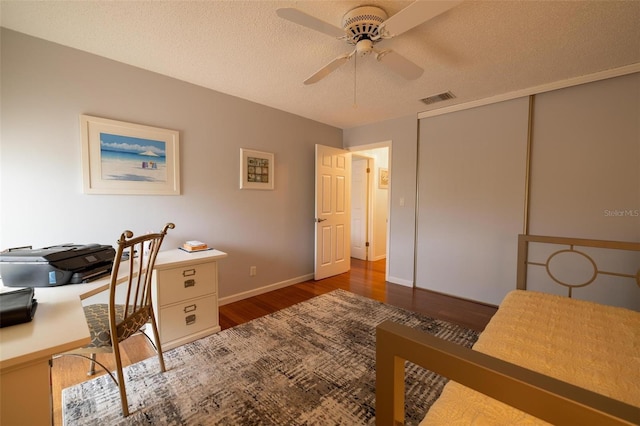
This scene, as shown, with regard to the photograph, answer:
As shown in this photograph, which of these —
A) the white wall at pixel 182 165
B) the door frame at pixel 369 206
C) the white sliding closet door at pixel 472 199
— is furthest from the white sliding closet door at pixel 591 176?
the door frame at pixel 369 206

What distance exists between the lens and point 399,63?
5.90 feet

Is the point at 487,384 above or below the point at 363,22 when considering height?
below

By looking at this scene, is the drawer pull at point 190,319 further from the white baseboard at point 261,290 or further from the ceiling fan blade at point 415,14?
the ceiling fan blade at point 415,14

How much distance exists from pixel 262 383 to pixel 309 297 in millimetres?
1513

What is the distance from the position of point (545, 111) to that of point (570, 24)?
1.13 metres

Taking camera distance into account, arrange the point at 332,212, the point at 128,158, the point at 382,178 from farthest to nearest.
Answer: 1. the point at 382,178
2. the point at 332,212
3. the point at 128,158

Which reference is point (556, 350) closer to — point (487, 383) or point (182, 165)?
point (487, 383)

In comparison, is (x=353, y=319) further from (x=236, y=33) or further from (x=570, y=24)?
(x=570, y=24)

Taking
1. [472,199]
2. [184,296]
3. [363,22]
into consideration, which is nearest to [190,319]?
[184,296]

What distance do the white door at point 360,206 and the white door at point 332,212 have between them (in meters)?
1.06

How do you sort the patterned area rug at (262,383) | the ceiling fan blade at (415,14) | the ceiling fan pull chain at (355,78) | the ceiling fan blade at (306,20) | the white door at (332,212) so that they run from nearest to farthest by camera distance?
1. the ceiling fan blade at (415,14)
2. the ceiling fan blade at (306,20)
3. the patterned area rug at (262,383)
4. the ceiling fan pull chain at (355,78)
5. the white door at (332,212)

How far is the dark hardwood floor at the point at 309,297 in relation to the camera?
72.7 inches

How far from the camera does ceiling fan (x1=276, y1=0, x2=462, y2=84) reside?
1311 mm

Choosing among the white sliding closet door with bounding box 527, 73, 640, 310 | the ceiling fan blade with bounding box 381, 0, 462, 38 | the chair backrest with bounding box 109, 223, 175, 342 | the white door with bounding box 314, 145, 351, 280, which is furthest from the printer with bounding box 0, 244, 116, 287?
the white sliding closet door with bounding box 527, 73, 640, 310
